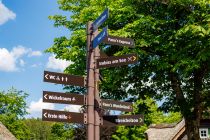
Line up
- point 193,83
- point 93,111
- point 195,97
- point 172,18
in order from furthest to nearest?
point 193,83
point 195,97
point 172,18
point 93,111

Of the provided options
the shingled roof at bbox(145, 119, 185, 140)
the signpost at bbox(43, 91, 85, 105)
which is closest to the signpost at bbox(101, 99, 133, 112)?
the signpost at bbox(43, 91, 85, 105)

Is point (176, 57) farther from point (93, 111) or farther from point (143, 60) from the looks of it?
point (93, 111)

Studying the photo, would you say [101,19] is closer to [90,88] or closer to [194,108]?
[90,88]

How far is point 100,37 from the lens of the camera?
10.0 m

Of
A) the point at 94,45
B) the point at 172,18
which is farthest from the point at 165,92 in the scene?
the point at 94,45

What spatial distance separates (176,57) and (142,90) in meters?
5.77

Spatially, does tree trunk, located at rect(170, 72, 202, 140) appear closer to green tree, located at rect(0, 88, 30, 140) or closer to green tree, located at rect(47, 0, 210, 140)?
green tree, located at rect(47, 0, 210, 140)

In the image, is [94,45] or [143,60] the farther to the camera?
[143,60]

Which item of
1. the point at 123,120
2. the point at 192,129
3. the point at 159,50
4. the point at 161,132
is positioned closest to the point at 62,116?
the point at 123,120

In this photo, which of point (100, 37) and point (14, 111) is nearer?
point (100, 37)

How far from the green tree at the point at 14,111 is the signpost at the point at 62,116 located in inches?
2594

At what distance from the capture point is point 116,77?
22.9 m

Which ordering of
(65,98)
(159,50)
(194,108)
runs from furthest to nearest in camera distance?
(194,108)
(159,50)
(65,98)

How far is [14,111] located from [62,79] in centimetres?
6850
